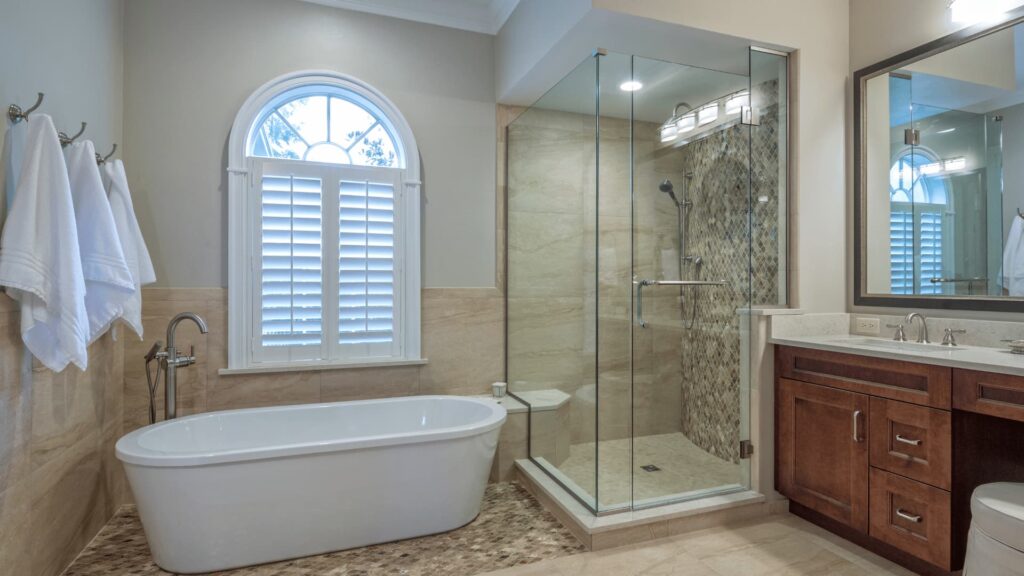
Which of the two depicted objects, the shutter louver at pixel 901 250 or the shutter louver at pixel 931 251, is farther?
the shutter louver at pixel 901 250

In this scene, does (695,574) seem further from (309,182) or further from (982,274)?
(309,182)

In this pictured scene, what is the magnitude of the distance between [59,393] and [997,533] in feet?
11.2

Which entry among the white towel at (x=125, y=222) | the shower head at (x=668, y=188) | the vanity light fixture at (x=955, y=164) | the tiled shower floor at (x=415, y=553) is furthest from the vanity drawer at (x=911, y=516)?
the white towel at (x=125, y=222)

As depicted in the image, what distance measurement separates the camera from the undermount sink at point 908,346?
2186mm

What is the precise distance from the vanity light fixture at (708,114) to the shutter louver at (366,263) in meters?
1.82

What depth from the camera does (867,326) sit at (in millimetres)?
2742

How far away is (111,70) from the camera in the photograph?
262cm

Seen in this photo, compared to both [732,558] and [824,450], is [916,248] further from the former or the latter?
[732,558]

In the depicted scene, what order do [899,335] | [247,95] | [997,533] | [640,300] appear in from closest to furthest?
1. [997,533]
2. [899,335]
3. [640,300]
4. [247,95]

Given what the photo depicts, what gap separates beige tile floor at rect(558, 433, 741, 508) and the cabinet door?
295 mm

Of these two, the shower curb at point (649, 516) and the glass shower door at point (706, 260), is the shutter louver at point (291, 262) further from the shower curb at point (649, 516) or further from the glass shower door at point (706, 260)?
the glass shower door at point (706, 260)

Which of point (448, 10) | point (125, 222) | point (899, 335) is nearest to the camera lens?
point (125, 222)

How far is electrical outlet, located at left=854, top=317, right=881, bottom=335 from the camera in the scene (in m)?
2.70

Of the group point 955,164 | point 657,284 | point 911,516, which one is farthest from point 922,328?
point 657,284
